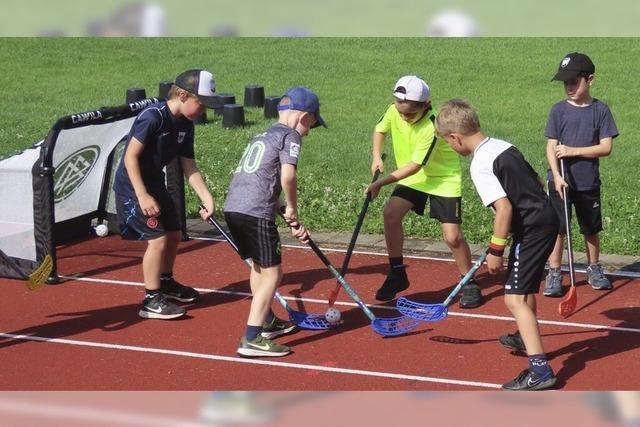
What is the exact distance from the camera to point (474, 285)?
25.3 ft

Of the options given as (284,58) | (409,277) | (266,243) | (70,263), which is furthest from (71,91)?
(266,243)

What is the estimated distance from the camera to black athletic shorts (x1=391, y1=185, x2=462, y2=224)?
7.60 meters

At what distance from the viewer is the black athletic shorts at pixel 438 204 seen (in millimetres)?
7598

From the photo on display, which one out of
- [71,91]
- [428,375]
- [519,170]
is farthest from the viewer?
[71,91]

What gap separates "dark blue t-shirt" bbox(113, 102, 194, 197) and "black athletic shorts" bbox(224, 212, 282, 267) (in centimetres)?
102

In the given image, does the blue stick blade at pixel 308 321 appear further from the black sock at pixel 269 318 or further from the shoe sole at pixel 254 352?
the shoe sole at pixel 254 352

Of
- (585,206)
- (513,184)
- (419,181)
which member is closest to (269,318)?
(419,181)

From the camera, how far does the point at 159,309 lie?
7.39m

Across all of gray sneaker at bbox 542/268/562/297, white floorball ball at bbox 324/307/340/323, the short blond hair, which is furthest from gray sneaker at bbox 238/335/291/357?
Result: gray sneaker at bbox 542/268/562/297

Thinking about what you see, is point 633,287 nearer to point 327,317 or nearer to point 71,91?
point 327,317

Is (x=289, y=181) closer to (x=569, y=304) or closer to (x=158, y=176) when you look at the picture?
(x=158, y=176)

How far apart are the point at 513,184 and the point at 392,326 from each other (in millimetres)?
1672

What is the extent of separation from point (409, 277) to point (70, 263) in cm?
299

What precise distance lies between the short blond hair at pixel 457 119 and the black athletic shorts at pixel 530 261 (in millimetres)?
703
